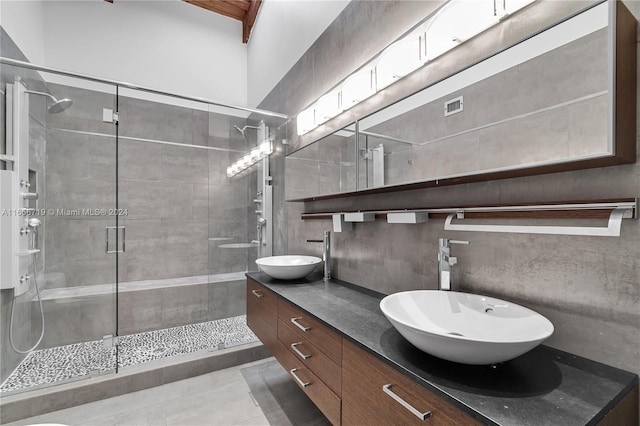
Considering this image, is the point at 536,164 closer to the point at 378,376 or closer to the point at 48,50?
the point at 378,376

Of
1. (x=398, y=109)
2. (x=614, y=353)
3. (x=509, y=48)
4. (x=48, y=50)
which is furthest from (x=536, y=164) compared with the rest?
(x=48, y=50)

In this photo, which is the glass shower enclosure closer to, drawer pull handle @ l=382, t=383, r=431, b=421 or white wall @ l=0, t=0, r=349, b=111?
white wall @ l=0, t=0, r=349, b=111

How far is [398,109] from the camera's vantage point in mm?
1487

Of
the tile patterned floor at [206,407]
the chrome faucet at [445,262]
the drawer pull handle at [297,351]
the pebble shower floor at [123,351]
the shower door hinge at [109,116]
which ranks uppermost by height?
the shower door hinge at [109,116]

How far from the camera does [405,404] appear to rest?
81 centimetres

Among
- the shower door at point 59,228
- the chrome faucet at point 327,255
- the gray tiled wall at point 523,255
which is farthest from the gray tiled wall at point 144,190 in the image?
the gray tiled wall at point 523,255

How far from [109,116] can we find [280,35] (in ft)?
5.54

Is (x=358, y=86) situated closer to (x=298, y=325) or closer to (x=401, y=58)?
(x=401, y=58)

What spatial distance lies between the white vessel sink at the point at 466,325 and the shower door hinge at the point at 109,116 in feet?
8.22

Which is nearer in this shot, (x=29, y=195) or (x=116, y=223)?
(x=29, y=195)

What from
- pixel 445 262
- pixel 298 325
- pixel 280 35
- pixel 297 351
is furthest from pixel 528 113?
pixel 280 35

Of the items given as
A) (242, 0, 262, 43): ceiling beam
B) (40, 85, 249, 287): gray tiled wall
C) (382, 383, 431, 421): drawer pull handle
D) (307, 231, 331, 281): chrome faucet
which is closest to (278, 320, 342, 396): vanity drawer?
(382, 383, 431, 421): drawer pull handle

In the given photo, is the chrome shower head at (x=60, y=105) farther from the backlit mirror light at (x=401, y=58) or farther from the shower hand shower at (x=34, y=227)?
the backlit mirror light at (x=401, y=58)

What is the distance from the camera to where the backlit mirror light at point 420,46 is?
3.73 ft
